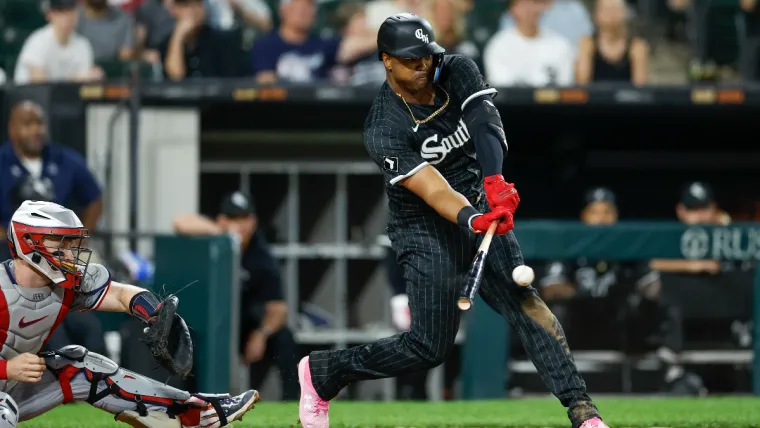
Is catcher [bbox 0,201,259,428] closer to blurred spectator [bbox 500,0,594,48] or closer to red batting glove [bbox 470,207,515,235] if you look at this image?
red batting glove [bbox 470,207,515,235]

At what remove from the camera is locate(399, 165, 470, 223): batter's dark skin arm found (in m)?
4.84

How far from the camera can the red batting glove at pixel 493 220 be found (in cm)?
468

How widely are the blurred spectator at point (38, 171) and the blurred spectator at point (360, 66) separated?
6.28ft

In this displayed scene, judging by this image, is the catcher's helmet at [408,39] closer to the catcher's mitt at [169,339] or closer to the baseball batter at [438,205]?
the baseball batter at [438,205]

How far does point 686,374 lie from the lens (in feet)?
26.2

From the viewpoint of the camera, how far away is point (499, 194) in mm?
4723

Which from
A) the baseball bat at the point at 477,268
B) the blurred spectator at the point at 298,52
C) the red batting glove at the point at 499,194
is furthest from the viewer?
the blurred spectator at the point at 298,52

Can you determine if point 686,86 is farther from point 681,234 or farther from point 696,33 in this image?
point 681,234

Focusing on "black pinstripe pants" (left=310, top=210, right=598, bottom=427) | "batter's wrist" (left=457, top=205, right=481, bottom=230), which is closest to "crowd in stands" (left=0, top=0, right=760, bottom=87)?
"black pinstripe pants" (left=310, top=210, right=598, bottom=427)

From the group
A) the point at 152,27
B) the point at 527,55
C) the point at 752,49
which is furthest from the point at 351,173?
the point at 752,49

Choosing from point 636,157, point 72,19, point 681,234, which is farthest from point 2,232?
point 636,157

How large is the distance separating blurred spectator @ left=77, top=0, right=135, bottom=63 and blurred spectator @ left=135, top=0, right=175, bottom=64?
0.22ft

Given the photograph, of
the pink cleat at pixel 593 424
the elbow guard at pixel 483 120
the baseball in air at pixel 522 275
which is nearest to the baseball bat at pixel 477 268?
the baseball in air at pixel 522 275

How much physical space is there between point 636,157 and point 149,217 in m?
3.94
